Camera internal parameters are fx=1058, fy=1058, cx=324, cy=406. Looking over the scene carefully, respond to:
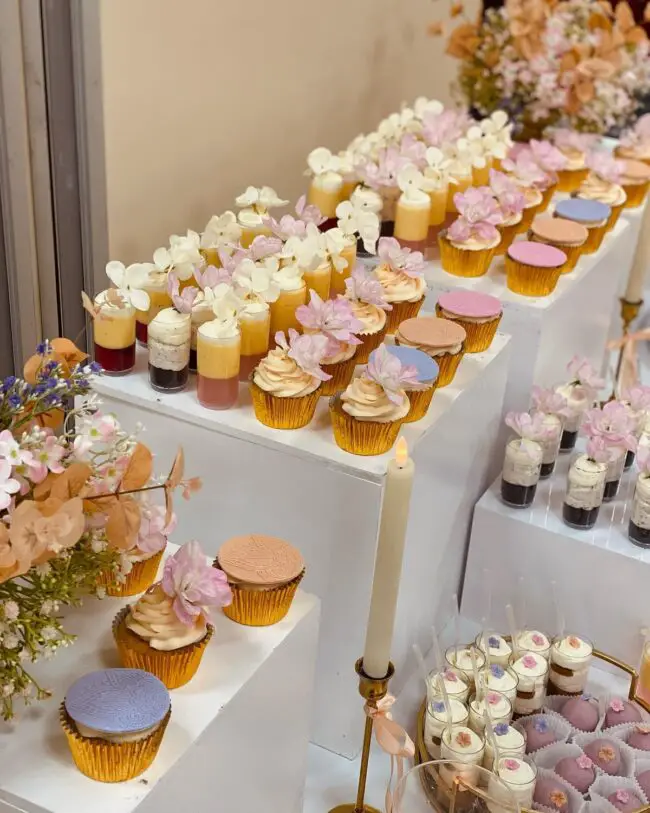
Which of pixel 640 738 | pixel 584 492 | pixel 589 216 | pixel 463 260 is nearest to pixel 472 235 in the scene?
pixel 463 260

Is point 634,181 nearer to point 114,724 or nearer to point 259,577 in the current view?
point 259,577

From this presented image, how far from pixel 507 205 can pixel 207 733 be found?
3.54 ft

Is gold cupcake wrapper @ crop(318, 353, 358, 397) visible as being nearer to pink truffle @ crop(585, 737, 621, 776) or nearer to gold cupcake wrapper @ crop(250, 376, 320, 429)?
gold cupcake wrapper @ crop(250, 376, 320, 429)

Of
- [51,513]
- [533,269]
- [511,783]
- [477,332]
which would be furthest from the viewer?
[533,269]

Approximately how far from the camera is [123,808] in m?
0.81

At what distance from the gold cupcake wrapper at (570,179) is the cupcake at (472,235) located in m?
0.48

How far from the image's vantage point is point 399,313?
1436 millimetres

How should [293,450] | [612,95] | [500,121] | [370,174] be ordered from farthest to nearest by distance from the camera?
[612,95]
[500,121]
[370,174]
[293,450]

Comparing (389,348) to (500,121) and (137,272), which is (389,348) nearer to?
(137,272)

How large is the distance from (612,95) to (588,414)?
975mm

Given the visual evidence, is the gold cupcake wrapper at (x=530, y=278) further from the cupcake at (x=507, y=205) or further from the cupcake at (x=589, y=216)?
the cupcake at (x=589, y=216)

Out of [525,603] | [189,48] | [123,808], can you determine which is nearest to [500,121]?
[189,48]

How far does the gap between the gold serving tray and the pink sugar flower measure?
35 cm

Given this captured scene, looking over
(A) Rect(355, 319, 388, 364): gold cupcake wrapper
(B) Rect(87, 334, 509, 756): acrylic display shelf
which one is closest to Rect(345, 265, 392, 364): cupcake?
(A) Rect(355, 319, 388, 364): gold cupcake wrapper
